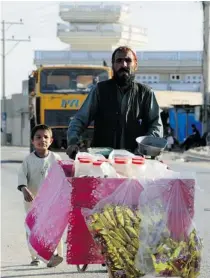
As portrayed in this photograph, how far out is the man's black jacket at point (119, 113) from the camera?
18.5 ft

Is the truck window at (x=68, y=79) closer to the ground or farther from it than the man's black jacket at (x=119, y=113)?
closer to the ground

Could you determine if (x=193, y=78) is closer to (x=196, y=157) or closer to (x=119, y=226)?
(x=196, y=157)

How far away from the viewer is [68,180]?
4.46 m

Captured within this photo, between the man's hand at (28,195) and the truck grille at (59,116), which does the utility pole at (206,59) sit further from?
the man's hand at (28,195)

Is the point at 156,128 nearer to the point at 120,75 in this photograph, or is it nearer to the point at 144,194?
the point at 120,75

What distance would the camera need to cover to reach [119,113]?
5.66 m

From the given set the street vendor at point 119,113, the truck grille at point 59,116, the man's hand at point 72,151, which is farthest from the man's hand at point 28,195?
the truck grille at point 59,116

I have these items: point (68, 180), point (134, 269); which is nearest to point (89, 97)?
point (68, 180)

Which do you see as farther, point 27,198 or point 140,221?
point 27,198

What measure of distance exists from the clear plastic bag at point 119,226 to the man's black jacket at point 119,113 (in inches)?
48.0

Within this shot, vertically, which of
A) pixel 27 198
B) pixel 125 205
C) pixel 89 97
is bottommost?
pixel 27 198

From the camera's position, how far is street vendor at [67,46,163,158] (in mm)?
5590

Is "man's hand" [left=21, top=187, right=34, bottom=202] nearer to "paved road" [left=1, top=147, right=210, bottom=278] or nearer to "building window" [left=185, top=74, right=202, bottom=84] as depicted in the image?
"paved road" [left=1, top=147, right=210, bottom=278]

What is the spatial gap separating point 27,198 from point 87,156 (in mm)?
2761
